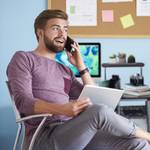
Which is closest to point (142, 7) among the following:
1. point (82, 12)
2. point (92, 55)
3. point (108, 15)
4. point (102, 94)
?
point (108, 15)

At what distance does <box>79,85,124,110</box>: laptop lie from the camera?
1.78m

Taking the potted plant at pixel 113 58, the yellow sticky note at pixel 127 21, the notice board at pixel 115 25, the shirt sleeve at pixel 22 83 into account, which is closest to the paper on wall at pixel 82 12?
the notice board at pixel 115 25

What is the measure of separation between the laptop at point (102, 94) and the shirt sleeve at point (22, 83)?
26 cm

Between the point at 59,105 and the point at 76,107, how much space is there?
0.32 ft

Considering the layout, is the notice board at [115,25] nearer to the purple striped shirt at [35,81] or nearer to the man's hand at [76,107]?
the purple striped shirt at [35,81]

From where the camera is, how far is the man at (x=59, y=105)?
5.44 ft

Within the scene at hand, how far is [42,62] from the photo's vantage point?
198cm

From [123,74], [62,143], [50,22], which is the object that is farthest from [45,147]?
[123,74]

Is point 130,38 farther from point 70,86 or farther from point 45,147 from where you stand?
point 45,147

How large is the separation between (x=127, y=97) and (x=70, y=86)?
439mm

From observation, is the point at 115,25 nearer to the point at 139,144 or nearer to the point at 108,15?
the point at 108,15

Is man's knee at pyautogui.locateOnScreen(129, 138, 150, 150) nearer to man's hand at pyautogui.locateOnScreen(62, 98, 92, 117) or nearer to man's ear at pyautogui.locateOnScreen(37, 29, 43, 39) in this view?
man's hand at pyautogui.locateOnScreen(62, 98, 92, 117)

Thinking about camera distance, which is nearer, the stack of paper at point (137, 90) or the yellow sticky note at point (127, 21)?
the stack of paper at point (137, 90)

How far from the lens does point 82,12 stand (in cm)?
301
